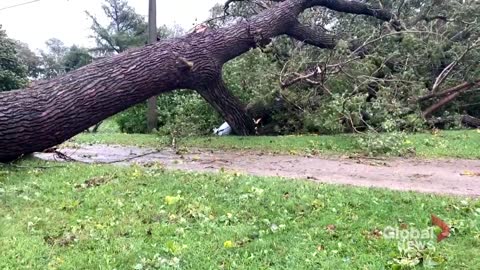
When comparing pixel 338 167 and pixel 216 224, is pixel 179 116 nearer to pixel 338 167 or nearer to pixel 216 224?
pixel 338 167

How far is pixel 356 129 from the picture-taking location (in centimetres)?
888

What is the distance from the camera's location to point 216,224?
12.3ft

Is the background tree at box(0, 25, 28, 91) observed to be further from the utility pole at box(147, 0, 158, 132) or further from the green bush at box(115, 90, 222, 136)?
the utility pole at box(147, 0, 158, 132)

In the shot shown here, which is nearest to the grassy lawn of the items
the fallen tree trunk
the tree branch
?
the fallen tree trunk

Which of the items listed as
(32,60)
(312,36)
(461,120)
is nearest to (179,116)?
(312,36)

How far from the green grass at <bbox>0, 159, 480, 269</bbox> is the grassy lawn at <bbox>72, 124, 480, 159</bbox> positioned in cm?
316

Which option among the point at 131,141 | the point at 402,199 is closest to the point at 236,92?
the point at 131,141

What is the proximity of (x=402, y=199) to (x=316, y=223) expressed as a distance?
92 centimetres

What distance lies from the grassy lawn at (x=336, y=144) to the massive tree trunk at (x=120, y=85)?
1.04 meters

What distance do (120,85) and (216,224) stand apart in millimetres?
3485

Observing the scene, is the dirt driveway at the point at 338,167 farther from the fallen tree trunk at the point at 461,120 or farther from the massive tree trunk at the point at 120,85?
the fallen tree trunk at the point at 461,120

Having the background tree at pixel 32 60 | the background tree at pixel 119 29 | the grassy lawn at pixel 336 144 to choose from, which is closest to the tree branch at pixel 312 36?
the grassy lawn at pixel 336 144

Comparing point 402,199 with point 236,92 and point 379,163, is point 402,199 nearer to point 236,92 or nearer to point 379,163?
point 379,163

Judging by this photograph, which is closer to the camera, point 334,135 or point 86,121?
point 86,121
